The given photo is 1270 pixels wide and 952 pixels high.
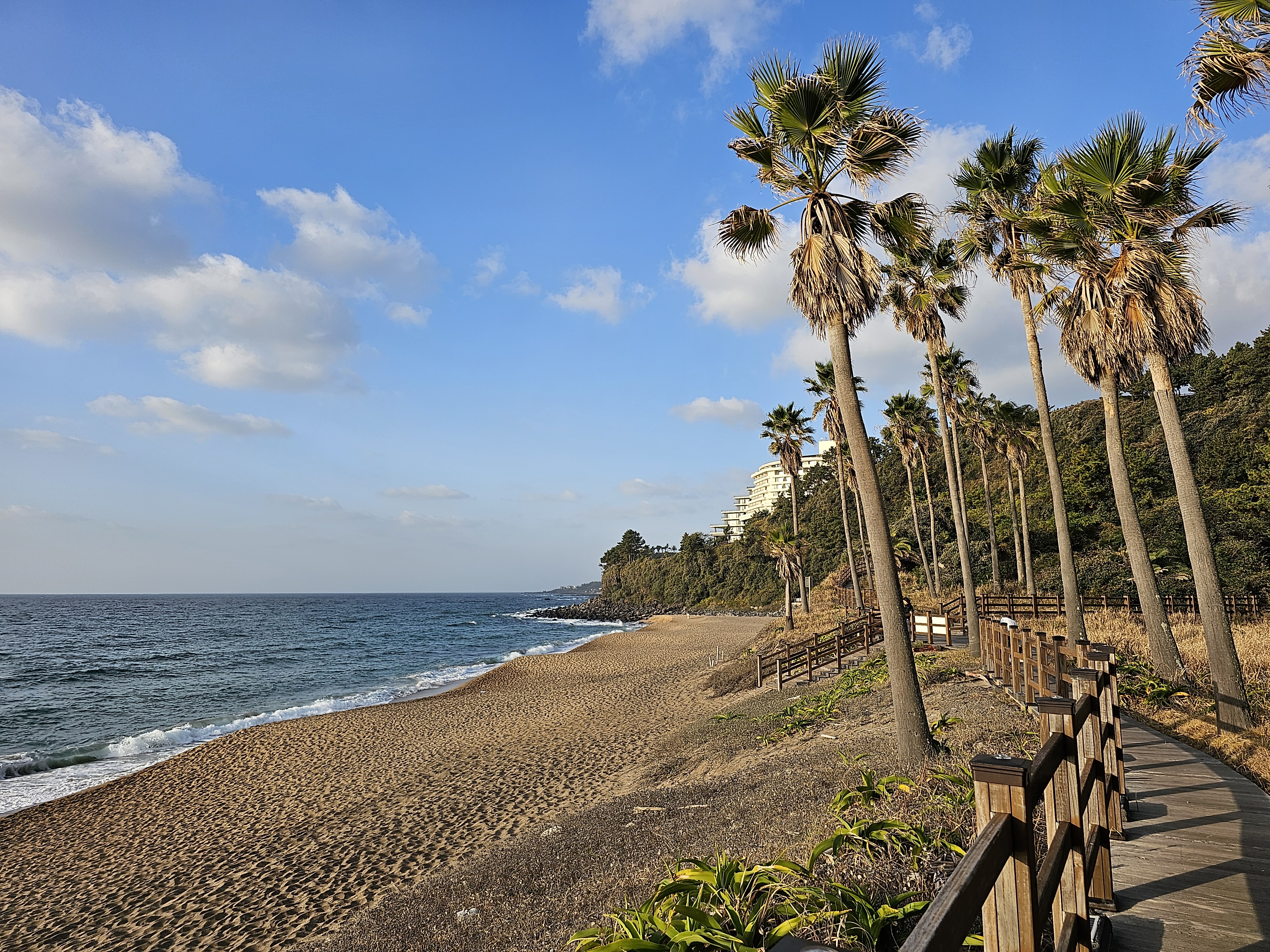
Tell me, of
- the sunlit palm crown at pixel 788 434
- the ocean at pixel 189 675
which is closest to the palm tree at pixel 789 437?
the sunlit palm crown at pixel 788 434

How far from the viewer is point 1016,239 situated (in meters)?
16.3

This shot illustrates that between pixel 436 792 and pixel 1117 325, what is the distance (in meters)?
17.2

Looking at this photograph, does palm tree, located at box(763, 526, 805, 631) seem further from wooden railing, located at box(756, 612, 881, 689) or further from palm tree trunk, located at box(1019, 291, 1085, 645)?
palm tree trunk, located at box(1019, 291, 1085, 645)

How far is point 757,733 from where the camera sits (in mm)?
14695

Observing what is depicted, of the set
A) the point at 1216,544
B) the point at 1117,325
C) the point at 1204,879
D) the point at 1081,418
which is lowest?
the point at 1204,879

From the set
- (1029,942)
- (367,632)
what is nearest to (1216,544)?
(1029,942)

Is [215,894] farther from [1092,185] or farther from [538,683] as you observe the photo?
[538,683]

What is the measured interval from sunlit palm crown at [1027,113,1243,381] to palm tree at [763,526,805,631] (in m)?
23.9

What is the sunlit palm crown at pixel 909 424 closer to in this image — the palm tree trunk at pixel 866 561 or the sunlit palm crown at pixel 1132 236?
the palm tree trunk at pixel 866 561

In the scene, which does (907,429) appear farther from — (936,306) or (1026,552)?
A: (936,306)

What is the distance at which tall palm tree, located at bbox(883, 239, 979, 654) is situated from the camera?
61.0 feet

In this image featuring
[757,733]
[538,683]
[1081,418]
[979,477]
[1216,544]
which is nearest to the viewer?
[757,733]

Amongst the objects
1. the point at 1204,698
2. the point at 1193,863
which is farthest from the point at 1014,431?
the point at 1193,863

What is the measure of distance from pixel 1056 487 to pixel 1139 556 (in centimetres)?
314
